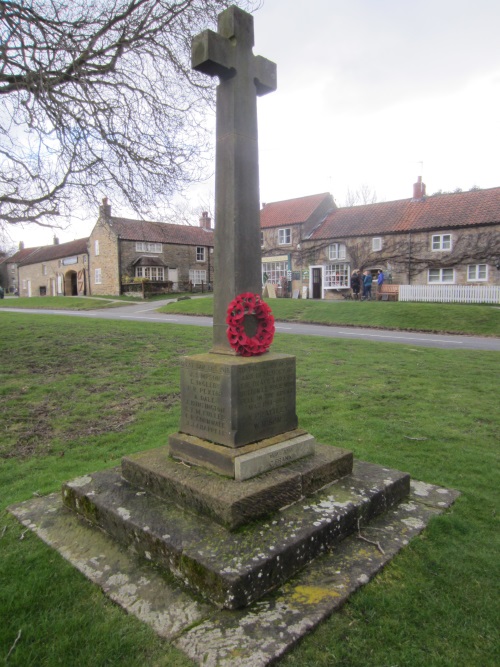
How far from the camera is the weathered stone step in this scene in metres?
2.45

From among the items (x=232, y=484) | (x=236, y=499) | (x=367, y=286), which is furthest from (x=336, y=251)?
(x=236, y=499)

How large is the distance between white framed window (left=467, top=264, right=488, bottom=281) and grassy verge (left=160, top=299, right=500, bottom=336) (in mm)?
8373

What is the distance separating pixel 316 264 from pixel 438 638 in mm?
32526

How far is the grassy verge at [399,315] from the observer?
17000mm

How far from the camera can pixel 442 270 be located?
28.7 meters

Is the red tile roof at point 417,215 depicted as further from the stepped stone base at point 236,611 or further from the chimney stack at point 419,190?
the stepped stone base at point 236,611

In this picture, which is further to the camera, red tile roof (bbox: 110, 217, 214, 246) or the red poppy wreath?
red tile roof (bbox: 110, 217, 214, 246)

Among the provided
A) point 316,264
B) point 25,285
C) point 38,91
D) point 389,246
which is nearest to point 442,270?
point 389,246

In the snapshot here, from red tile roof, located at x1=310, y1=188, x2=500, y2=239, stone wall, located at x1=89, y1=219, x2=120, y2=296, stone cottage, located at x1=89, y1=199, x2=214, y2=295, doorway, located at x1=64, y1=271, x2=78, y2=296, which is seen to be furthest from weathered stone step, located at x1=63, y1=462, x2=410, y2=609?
doorway, located at x1=64, y1=271, x2=78, y2=296

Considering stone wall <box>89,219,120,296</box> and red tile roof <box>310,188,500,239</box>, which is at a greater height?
red tile roof <box>310,188,500,239</box>

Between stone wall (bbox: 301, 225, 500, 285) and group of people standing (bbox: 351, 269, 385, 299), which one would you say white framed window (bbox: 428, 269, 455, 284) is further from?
group of people standing (bbox: 351, 269, 385, 299)

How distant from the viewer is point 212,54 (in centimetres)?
349

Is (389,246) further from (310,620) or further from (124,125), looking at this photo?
(310,620)

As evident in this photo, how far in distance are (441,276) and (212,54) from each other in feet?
93.5
